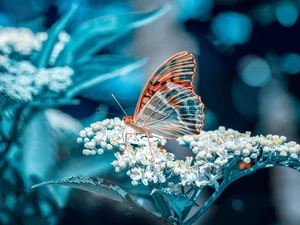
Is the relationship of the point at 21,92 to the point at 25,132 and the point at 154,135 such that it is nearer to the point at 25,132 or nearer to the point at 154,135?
the point at 25,132

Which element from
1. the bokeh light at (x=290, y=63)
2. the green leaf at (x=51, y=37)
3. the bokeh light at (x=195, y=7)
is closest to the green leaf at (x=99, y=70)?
the green leaf at (x=51, y=37)

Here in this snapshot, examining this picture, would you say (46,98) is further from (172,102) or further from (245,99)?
(245,99)

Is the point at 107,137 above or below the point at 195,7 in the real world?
below

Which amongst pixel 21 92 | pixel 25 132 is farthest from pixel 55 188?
pixel 21 92

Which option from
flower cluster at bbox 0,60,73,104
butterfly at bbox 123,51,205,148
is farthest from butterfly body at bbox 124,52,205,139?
flower cluster at bbox 0,60,73,104

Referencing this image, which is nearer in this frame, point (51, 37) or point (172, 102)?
point (172, 102)

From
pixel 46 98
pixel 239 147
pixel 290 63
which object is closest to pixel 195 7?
pixel 290 63

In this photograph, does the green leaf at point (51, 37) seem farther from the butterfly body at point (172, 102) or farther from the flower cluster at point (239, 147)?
the flower cluster at point (239, 147)
